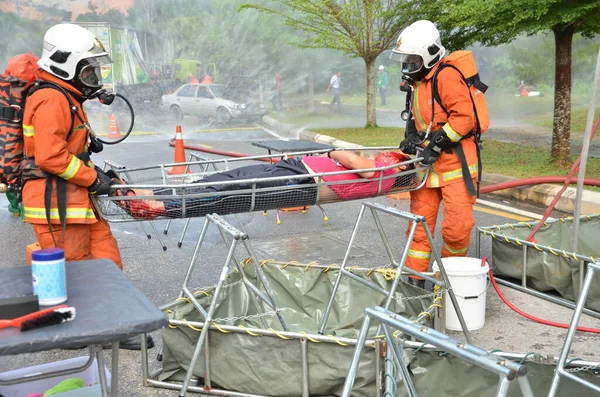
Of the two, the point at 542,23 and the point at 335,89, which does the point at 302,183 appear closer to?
the point at 542,23

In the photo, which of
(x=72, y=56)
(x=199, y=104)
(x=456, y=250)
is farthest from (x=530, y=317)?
(x=199, y=104)

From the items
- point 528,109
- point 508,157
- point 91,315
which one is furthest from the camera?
point 528,109

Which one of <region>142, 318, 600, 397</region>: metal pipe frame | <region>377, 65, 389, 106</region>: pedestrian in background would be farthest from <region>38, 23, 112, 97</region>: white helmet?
<region>377, 65, 389, 106</region>: pedestrian in background

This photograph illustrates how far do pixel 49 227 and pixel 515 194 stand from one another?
605 cm

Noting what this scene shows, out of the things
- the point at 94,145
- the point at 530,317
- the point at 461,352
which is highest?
the point at 94,145

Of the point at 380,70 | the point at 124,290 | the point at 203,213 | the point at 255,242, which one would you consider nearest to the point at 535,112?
the point at 380,70

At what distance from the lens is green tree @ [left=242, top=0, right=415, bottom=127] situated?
14.8 meters

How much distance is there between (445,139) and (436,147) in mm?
85

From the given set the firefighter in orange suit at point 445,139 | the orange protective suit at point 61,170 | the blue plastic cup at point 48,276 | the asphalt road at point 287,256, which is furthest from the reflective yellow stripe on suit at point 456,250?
the blue plastic cup at point 48,276

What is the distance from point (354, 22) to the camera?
15266mm

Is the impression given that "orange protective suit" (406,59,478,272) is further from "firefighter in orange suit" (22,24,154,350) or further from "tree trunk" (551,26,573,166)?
"tree trunk" (551,26,573,166)

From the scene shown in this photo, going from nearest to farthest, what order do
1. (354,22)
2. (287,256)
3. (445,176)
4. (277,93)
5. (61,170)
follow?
(61,170) → (445,176) → (287,256) → (354,22) → (277,93)

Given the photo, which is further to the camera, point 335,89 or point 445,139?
point 335,89

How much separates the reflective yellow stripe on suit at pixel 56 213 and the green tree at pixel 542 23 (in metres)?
5.73
